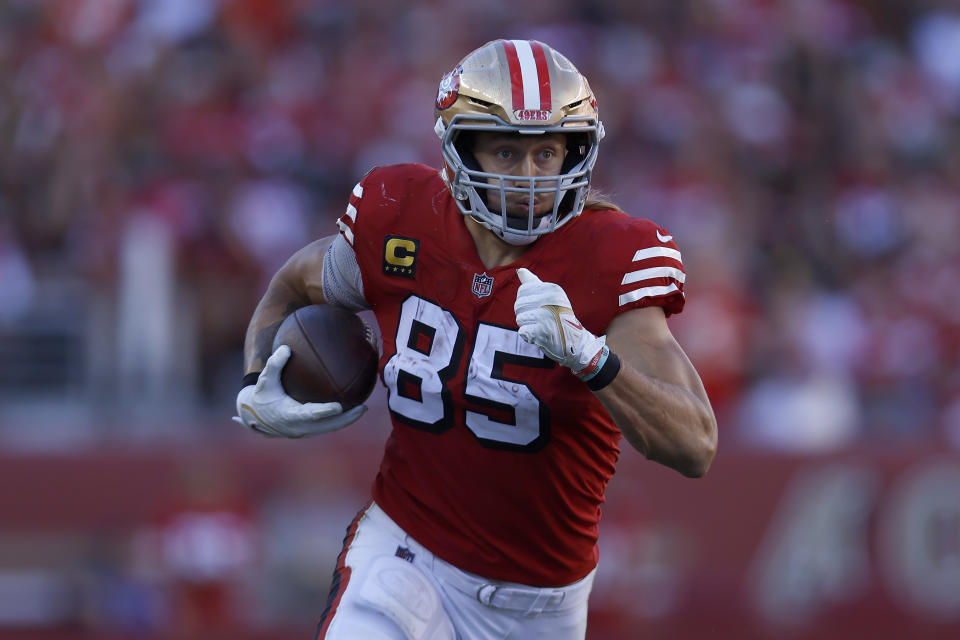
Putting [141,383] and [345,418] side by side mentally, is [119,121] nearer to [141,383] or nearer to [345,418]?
[141,383]

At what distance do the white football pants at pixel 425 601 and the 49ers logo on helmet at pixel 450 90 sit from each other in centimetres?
97

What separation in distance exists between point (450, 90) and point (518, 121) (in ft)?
0.79

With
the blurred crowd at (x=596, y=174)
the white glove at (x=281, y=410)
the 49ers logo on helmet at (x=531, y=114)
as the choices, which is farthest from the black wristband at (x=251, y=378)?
the blurred crowd at (x=596, y=174)

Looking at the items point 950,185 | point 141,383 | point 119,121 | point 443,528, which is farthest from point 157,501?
point 950,185

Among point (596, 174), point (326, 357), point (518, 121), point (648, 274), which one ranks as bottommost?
point (596, 174)

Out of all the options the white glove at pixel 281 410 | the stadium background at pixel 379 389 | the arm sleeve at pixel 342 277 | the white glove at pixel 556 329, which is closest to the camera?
the white glove at pixel 556 329

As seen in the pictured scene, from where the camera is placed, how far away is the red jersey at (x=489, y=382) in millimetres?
2994

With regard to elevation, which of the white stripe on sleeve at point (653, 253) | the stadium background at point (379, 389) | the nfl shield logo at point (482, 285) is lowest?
the stadium background at point (379, 389)

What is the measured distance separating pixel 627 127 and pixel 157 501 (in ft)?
10.9

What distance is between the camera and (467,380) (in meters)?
3.05

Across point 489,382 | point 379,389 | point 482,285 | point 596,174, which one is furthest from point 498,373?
point 596,174

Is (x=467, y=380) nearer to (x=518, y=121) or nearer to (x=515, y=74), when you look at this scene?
(x=518, y=121)

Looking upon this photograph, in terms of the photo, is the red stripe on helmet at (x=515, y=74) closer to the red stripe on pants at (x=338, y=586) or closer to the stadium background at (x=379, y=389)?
the red stripe on pants at (x=338, y=586)

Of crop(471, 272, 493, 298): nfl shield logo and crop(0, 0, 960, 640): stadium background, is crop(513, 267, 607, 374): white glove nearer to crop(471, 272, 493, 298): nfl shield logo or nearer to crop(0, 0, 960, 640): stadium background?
crop(471, 272, 493, 298): nfl shield logo
